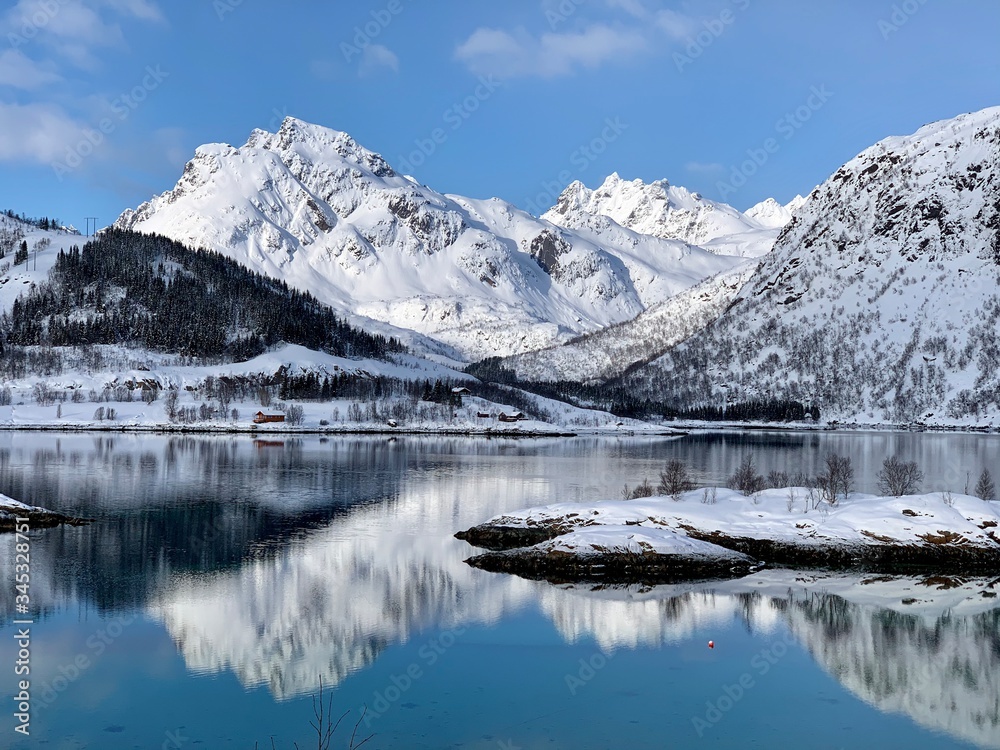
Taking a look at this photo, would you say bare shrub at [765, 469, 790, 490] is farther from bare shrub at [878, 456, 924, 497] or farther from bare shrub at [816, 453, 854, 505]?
bare shrub at [878, 456, 924, 497]

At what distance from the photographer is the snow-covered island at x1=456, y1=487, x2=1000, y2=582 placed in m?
41.9

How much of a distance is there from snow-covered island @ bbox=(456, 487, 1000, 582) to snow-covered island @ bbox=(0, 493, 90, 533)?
20933 mm

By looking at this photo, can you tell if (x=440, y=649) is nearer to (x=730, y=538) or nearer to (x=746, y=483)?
(x=730, y=538)

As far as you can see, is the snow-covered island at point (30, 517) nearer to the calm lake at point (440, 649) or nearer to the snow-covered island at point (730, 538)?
the calm lake at point (440, 649)

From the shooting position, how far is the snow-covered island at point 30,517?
161ft

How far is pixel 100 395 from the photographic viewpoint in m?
192


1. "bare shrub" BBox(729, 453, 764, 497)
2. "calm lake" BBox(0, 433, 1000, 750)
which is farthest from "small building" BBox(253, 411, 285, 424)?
"bare shrub" BBox(729, 453, 764, 497)

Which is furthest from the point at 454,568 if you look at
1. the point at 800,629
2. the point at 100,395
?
the point at 100,395

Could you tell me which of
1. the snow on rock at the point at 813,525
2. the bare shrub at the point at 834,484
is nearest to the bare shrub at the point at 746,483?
the bare shrub at the point at 834,484

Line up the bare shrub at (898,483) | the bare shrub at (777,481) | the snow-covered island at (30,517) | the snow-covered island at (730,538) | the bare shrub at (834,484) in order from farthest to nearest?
the bare shrub at (777,481) → the bare shrub at (898,483) → the bare shrub at (834,484) → the snow-covered island at (30,517) → the snow-covered island at (730,538)

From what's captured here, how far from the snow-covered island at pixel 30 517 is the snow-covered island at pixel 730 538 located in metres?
20.9

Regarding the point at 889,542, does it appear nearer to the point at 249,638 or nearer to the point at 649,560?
the point at 649,560

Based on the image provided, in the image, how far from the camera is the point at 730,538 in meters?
46.1

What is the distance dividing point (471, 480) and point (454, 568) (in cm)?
3894
